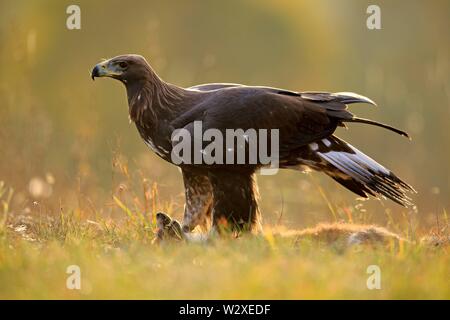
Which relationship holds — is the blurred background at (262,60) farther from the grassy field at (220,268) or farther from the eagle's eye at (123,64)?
the grassy field at (220,268)

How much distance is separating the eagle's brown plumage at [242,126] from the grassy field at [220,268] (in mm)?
654

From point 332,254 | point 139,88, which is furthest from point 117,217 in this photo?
point 332,254

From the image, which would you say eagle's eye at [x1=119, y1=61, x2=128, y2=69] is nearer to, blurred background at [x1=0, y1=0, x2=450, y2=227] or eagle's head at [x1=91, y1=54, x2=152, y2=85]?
eagle's head at [x1=91, y1=54, x2=152, y2=85]

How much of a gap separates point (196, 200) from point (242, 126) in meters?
0.94

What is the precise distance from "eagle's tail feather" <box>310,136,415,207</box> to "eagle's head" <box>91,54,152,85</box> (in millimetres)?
1655

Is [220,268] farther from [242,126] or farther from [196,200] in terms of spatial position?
[196,200]

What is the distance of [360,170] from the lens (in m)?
7.04

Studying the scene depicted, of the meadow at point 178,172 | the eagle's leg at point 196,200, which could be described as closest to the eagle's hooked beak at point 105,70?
the meadow at point 178,172

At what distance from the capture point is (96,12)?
1534 centimetres

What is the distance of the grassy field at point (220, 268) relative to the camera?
4.68 metres

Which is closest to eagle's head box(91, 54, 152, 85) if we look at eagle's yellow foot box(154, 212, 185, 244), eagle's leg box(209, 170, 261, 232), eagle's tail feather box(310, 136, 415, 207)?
eagle's leg box(209, 170, 261, 232)

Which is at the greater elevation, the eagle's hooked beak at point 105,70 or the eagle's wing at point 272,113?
the eagle's hooked beak at point 105,70

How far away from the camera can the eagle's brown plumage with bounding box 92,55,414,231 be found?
6.78 metres
